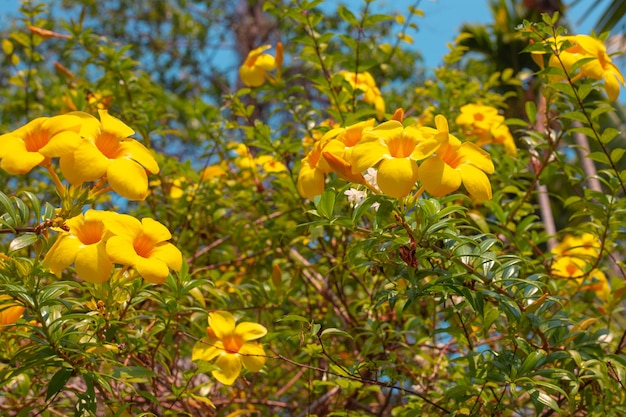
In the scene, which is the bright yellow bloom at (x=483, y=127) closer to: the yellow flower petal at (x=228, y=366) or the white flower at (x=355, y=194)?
the white flower at (x=355, y=194)

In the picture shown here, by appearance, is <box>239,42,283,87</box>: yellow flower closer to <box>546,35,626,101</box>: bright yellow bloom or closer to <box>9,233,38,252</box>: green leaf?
<box>546,35,626,101</box>: bright yellow bloom

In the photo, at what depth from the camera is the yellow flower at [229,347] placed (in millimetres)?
1439

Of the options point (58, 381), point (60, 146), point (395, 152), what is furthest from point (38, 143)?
point (395, 152)

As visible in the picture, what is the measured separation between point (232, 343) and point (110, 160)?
0.55 metres

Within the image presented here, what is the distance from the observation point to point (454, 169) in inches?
45.2

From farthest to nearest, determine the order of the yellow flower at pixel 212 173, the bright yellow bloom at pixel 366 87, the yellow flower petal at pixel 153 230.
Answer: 1. the yellow flower at pixel 212 173
2. the bright yellow bloom at pixel 366 87
3. the yellow flower petal at pixel 153 230

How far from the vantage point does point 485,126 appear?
212 centimetres

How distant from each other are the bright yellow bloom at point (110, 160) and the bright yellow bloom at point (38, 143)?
0.06 feet

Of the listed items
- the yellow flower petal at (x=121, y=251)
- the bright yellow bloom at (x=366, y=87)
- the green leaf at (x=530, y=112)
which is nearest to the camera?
the yellow flower petal at (x=121, y=251)

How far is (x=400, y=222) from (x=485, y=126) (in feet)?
3.52

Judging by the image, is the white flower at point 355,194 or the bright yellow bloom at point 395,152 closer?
the bright yellow bloom at point 395,152

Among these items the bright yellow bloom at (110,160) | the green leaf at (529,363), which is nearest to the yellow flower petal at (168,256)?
the bright yellow bloom at (110,160)

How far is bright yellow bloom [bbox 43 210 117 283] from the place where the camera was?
1.06m

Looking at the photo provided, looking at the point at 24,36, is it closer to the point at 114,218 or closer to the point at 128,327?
the point at 128,327
